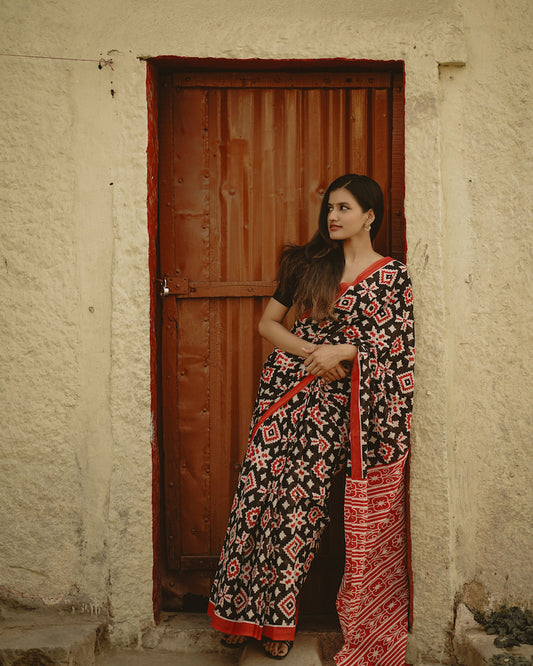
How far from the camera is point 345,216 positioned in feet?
8.40

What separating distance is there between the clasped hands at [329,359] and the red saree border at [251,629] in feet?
3.26

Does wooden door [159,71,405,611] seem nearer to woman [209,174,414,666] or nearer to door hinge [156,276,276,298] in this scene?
door hinge [156,276,276,298]

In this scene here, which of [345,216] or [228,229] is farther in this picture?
[228,229]

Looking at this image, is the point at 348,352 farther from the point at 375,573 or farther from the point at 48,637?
the point at 48,637

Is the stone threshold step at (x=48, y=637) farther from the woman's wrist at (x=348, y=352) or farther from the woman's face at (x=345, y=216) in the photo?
the woman's face at (x=345, y=216)

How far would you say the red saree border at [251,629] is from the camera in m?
2.38

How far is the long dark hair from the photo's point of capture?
8.22 feet

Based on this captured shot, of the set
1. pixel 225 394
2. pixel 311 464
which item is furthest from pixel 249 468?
pixel 225 394

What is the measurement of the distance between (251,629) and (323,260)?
155 centimetres

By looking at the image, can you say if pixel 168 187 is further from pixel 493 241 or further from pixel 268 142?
pixel 493 241

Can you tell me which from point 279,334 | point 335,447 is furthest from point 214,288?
point 335,447

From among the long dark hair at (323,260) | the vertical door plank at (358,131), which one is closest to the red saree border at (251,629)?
the long dark hair at (323,260)

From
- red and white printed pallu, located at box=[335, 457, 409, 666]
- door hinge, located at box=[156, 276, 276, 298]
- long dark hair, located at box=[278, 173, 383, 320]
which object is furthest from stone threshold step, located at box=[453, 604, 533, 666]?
door hinge, located at box=[156, 276, 276, 298]

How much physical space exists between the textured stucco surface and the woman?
175 millimetres
